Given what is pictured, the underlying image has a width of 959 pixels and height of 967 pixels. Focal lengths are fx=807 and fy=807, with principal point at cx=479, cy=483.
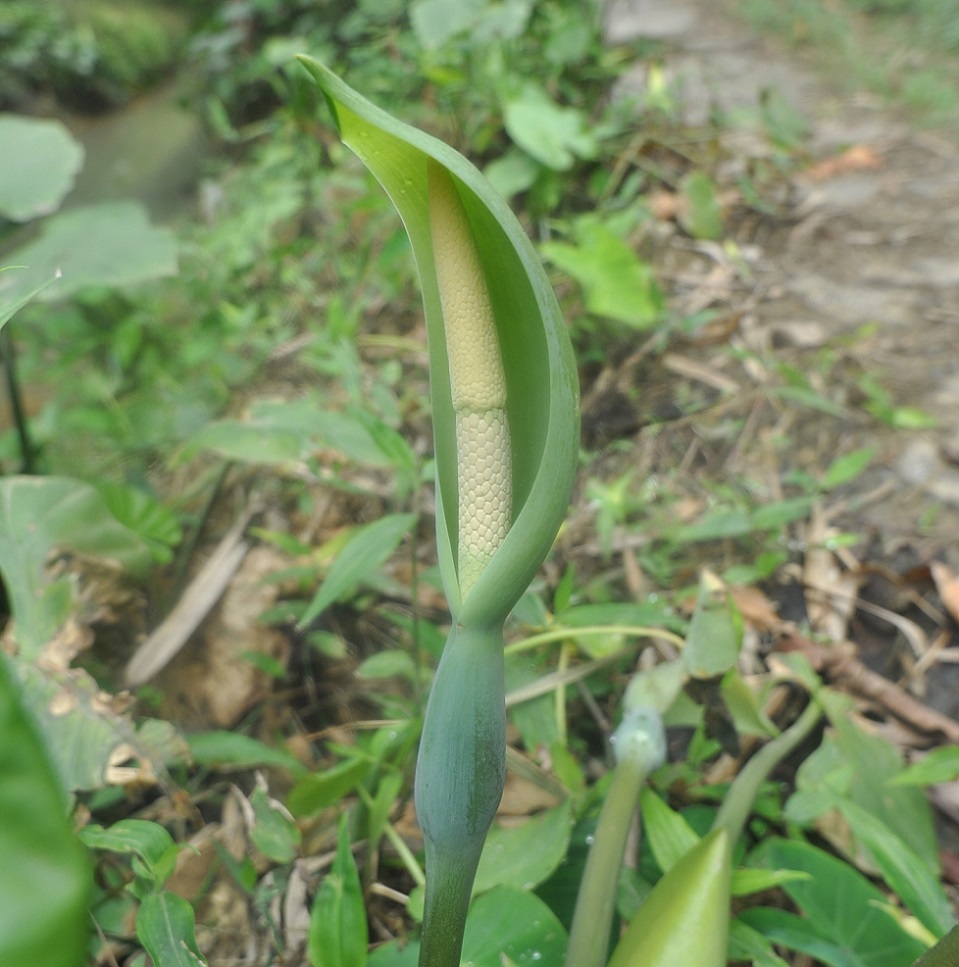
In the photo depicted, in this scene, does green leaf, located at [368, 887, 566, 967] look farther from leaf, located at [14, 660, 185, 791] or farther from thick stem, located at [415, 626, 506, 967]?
leaf, located at [14, 660, 185, 791]

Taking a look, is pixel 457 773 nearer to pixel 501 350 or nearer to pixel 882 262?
pixel 501 350

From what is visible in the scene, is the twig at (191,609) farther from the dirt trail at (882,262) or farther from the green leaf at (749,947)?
the dirt trail at (882,262)

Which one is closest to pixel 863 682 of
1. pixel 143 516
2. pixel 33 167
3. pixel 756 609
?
pixel 756 609

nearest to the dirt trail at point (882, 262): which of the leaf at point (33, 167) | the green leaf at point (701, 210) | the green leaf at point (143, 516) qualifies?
the green leaf at point (701, 210)

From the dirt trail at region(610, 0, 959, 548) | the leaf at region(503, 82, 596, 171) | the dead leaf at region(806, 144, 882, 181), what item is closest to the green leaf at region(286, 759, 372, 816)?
the dirt trail at region(610, 0, 959, 548)

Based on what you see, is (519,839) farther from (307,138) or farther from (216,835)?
(307,138)

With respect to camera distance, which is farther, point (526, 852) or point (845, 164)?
point (845, 164)

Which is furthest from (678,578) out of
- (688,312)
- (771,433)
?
(688,312)
